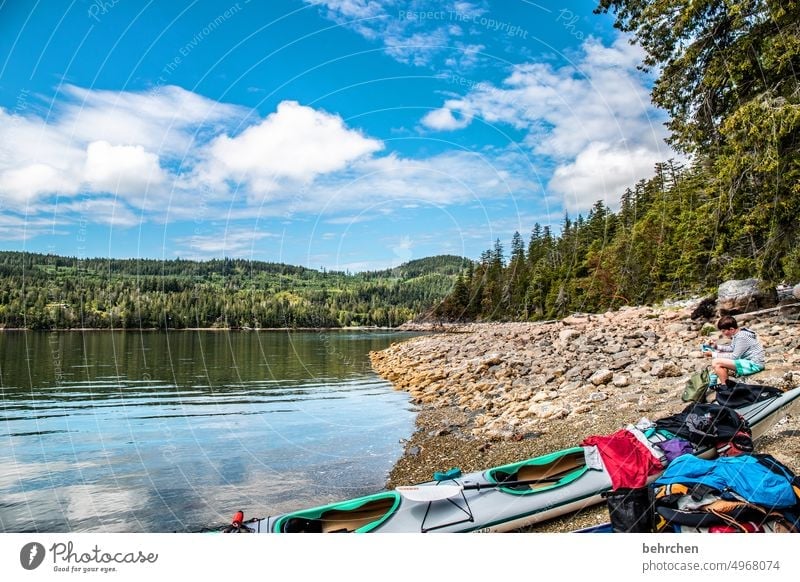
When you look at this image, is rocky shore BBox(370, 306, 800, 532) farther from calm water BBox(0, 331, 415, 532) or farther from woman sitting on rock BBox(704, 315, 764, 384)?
calm water BBox(0, 331, 415, 532)

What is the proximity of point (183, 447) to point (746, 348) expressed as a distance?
11.2 metres

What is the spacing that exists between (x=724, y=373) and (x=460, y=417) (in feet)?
23.9

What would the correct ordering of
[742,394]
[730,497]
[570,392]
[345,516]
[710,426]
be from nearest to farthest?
[730,497]
[345,516]
[710,426]
[742,394]
[570,392]

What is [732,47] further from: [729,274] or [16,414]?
[16,414]

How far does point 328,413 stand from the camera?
51.1 ft

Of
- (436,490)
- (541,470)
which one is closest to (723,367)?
(541,470)

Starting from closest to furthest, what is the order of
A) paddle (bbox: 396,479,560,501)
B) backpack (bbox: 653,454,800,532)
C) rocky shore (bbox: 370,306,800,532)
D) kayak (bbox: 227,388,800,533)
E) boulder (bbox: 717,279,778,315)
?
1. backpack (bbox: 653,454,800,532)
2. kayak (bbox: 227,388,800,533)
3. paddle (bbox: 396,479,560,501)
4. rocky shore (bbox: 370,306,800,532)
5. boulder (bbox: 717,279,778,315)

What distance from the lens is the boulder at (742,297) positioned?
47.4 ft

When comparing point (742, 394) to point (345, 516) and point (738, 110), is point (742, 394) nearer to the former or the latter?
point (345, 516)

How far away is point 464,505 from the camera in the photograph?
519 centimetres

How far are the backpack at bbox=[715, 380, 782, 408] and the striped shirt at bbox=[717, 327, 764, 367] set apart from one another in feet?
1.58

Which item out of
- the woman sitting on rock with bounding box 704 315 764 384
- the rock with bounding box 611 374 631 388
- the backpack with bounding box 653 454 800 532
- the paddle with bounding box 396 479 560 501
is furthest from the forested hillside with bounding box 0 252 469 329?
the backpack with bounding box 653 454 800 532

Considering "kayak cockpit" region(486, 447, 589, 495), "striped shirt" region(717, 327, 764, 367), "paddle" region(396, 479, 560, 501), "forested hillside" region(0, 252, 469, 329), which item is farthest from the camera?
Answer: "forested hillside" region(0, 252, 469, 329)

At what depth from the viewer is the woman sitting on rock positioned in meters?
6.30
